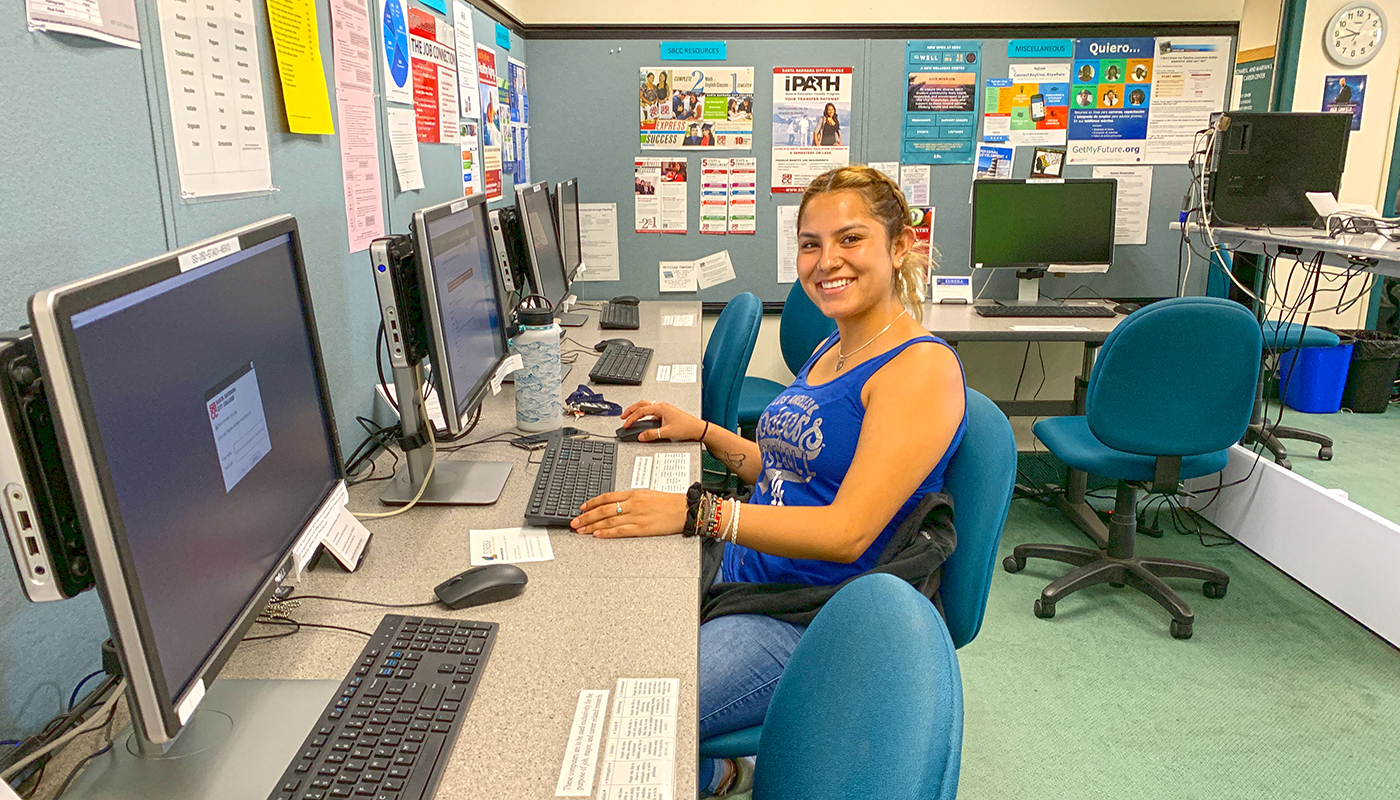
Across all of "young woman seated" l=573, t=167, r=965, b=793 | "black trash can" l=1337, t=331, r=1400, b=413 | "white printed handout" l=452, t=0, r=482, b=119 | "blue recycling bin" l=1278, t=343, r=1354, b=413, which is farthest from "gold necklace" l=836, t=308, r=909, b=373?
"black trash can" l=1337, t=331, r=1400, b=413

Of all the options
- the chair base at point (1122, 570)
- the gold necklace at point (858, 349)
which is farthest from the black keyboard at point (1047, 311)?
the gold necklace at point (858, 349)

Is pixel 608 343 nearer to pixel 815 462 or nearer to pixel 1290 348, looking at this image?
pixel 815 462

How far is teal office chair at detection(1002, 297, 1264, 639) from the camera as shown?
2.29 metres

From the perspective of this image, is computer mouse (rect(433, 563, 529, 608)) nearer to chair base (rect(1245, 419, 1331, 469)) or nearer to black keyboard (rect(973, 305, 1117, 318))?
black keyboard (rect(973, 305, 1117, 318))

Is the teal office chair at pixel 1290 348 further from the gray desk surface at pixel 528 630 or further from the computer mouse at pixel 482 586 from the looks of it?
the computer mouse at pixel 482 586

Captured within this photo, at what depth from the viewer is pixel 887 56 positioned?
3.54 meters

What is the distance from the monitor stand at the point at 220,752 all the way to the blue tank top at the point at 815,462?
0.79 meters

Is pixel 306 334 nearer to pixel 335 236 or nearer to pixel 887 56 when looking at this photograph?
pixel 335 236

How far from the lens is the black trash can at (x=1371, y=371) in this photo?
13.8 ft

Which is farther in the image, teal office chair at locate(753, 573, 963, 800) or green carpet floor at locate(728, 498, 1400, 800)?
green carpet floor at locate(728, 498, 1400, 800)

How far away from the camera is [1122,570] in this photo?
8.84 ft

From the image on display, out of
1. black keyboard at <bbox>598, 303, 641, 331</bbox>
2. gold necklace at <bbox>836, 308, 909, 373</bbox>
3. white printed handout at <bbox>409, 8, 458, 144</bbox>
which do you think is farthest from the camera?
black keyboard at <bbox>598, 303, 641, 331</bbox>

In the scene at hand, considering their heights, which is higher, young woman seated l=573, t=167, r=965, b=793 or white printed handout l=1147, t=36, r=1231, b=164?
white printed handout l=1147, t=36, r=1231, b=164

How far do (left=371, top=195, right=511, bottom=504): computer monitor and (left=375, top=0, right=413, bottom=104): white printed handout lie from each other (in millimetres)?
451
